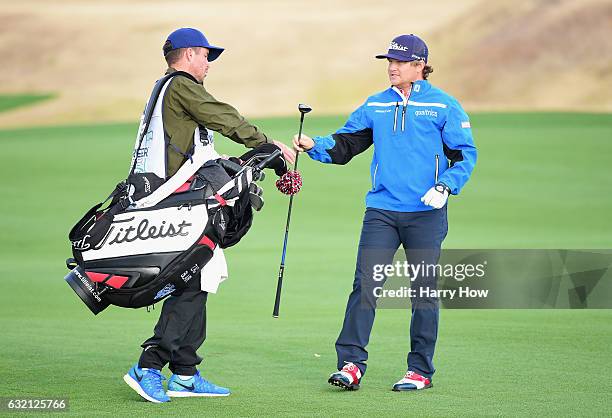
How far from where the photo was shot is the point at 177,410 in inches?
258

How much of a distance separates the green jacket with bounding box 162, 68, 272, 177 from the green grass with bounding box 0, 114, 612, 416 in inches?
55.0

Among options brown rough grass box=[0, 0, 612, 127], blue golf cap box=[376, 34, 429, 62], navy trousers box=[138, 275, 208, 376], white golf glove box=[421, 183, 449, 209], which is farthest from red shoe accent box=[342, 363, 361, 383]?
brown rough grass box=[0, 0, 612, 127]

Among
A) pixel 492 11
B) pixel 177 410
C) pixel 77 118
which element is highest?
pixel 492 11

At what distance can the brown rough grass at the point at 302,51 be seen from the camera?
135 ft

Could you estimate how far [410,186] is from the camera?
726 centimetres

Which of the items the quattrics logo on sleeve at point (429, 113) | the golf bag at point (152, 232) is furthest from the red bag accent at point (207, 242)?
the quattrics logo on sleeve at point (429, 113)

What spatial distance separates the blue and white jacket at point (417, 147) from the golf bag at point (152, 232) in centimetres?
97

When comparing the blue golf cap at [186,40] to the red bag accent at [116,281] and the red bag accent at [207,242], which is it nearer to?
the red bag accent at [207,242]

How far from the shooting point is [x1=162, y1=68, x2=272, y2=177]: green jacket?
263 inches

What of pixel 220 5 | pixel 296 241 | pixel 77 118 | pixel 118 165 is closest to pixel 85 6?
pixel 220 5

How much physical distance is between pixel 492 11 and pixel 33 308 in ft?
125

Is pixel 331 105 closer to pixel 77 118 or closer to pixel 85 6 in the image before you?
pixel 77 118

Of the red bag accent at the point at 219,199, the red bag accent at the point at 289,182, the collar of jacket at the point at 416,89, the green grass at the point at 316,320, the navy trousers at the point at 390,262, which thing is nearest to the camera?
the red bag accent at the point at 219,199

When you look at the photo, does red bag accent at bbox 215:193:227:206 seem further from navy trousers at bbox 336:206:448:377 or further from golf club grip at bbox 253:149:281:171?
navy trousers at bbox 336:206:448:377
